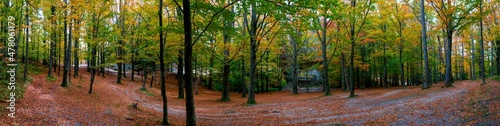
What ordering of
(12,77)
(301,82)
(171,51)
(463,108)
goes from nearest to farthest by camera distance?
(463,108), (12,77), (171,51), (301,82)

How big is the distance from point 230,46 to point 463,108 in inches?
542

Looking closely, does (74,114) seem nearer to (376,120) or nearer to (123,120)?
(123,120)

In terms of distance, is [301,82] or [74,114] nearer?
[74,114]

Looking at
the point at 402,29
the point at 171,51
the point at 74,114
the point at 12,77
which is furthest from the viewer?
the point at 402,29

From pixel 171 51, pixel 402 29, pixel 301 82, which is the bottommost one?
pixel 301 82

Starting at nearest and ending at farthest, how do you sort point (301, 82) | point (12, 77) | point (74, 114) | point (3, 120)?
1. point (3, 120)
2. point (74, 114)
3. point (12, 77)
4. point (301, 82)

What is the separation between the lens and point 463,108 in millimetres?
8633

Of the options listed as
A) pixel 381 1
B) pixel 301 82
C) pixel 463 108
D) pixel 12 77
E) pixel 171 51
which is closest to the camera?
pixel 463 108

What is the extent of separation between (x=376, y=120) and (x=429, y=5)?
1724cm

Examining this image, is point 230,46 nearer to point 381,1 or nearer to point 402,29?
point 381,1

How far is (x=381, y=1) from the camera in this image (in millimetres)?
21109

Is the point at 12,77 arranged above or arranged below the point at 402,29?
below

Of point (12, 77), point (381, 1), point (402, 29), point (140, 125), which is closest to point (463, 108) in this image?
point (140, 125)

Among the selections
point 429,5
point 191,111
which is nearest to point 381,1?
point 429,5
